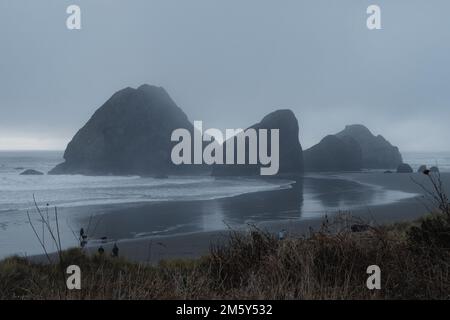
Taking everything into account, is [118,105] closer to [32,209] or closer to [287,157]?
[287,157]

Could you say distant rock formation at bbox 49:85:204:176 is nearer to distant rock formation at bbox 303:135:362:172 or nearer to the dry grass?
distant rock formation at bbox 303:135:362:172

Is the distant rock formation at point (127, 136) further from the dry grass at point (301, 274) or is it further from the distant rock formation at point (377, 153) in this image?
the dry grass at point (301, 274)

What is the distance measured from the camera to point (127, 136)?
85.5 m

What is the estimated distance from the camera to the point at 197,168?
78188 mm

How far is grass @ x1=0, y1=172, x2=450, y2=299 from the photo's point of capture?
14.1 ft

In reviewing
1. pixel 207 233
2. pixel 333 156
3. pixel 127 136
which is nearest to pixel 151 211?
pixel 207 233

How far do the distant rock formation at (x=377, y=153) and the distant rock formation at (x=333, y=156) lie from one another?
14566mm

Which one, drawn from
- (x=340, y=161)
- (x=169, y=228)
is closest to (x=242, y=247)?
(x=169, y=228)

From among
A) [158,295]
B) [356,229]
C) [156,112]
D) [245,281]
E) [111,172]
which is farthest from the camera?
[156,112]

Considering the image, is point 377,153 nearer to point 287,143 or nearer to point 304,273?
point 287,143

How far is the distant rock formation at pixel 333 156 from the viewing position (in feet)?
300

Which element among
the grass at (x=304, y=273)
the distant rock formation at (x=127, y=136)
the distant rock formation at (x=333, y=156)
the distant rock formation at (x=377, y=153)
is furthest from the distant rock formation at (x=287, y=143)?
the grass at (x=304, y=273)

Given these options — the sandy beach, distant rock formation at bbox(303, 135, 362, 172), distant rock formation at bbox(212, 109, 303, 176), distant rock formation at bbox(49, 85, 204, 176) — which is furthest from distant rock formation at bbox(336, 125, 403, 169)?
the sandy beach

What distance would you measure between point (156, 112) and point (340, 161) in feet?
118
